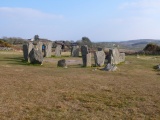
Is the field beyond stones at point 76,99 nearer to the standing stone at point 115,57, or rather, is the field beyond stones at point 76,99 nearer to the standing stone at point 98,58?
the standing stone at point 98,58

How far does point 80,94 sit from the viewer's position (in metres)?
10.6

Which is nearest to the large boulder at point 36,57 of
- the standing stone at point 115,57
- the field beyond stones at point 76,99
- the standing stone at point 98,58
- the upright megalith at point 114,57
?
the standing stone at point 98,58

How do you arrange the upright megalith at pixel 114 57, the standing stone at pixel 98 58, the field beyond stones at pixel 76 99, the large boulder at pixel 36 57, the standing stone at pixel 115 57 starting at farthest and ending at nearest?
1. the standing stone at pixel 115 57
2. the upright megalith at pixel 114 57
3. the standing stone at pixel 98 58
4. the large boulder at pixel 36 57
5. the field beyond stones at pixel 76 99

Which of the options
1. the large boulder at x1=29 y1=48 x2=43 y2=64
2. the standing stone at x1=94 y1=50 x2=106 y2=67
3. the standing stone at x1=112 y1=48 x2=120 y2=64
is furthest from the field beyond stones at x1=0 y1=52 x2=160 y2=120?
the standing stone at x1=112 y1=48 x2=120 y2=64

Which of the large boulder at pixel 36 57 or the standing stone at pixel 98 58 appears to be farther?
the standing stone at pixel 98 58

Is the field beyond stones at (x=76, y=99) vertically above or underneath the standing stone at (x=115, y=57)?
underneath

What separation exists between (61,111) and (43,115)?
688 millimetres

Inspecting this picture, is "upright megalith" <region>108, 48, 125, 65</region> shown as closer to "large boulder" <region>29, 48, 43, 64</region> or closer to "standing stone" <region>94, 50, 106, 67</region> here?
"standing stone" <region>94, 50, 106, 67</region>

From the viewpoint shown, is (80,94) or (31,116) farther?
(80,94)

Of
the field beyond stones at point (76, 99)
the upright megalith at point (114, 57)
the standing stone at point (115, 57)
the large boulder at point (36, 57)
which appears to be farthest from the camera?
the standing stone at point (115, 57)

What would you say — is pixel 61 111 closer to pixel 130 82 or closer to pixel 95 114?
pixel 95 114

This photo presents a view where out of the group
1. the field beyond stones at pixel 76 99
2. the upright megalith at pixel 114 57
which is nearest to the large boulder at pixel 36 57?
the upright megalith at pixel 114 57

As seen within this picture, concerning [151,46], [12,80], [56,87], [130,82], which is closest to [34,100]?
[56,87]

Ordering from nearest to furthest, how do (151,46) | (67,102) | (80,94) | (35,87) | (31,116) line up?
(31,116), (67,102), (80,94), (35,87), (151,46)
